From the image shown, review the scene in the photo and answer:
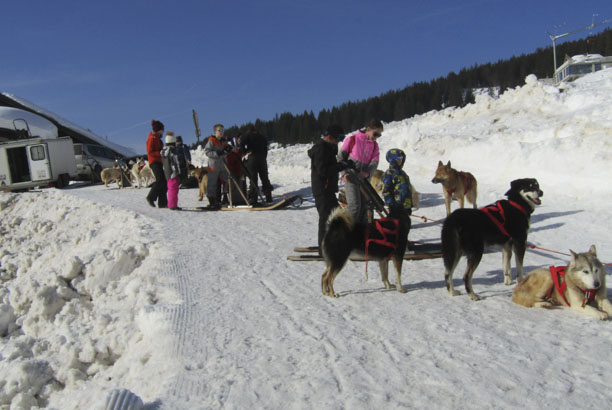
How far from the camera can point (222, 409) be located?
2404 millimetres

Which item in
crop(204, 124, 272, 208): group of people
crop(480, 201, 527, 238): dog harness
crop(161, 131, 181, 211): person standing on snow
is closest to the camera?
crop(480, 201, 527, 238): dog harness

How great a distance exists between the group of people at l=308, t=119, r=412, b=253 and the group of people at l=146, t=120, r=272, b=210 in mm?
4687

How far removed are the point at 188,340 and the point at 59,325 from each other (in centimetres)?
251

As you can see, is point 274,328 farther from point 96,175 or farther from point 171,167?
Result: point 96,175

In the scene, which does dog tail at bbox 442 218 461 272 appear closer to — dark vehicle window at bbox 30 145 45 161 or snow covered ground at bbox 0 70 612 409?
snow covered ground at bbox 0 70 612 409

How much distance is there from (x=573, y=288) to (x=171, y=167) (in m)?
8.22

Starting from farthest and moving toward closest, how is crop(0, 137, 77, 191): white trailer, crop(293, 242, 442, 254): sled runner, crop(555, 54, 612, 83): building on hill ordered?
crop(555, 54, 612, 83): building on hill → crop(0, 137, 77, 191): white trailer → crop(293, 242, 442, 254): sled runner

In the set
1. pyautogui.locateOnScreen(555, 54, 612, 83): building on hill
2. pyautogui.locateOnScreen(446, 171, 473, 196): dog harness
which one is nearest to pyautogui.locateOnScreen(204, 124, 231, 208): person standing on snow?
pyautogui.locateOnScreen(446, 171, 473, 196): dog harness

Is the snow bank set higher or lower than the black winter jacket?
lower

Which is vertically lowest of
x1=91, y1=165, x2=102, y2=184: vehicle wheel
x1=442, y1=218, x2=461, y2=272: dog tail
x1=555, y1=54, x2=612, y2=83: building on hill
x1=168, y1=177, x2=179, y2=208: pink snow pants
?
x1=442, y1=218, x2=461, y2=272: dog tail

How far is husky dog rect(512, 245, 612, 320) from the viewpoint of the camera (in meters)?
3.34

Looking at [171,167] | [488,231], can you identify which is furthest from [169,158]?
[488,231]

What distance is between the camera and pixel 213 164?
9.85 meters

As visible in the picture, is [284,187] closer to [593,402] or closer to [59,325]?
[59,325]
